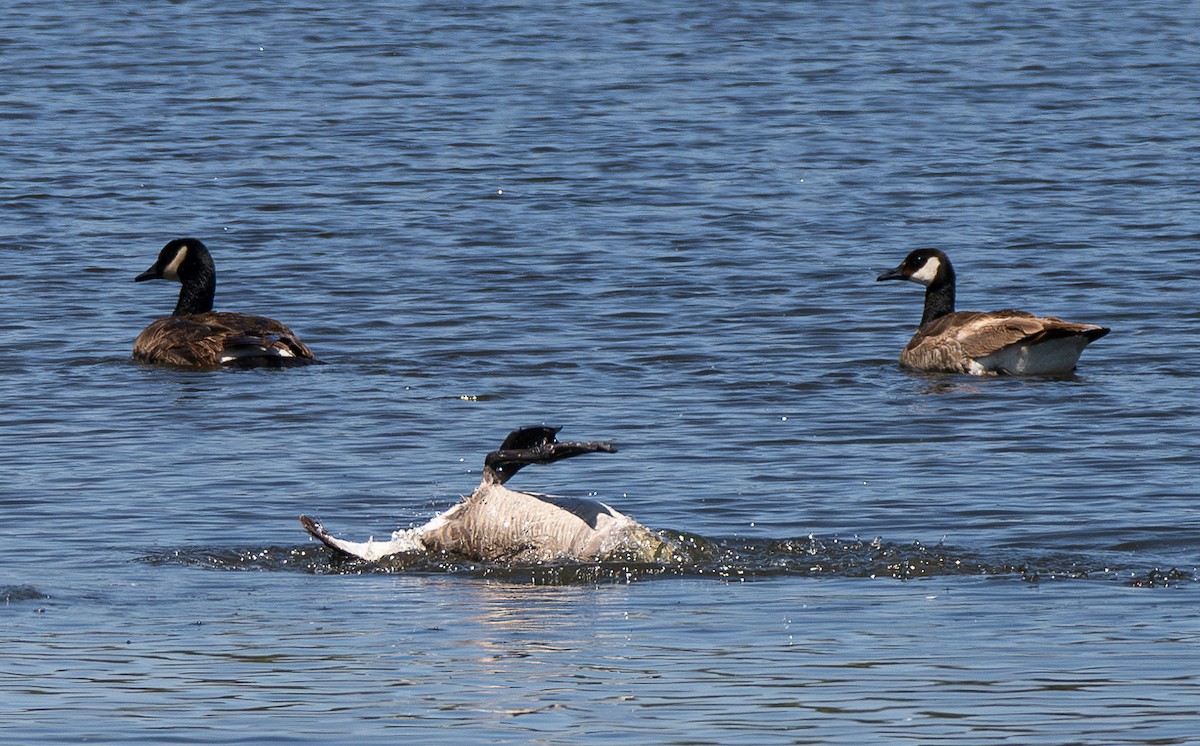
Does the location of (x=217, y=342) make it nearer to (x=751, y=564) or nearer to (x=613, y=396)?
(x=613, y=396)

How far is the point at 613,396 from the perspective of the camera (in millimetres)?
14992

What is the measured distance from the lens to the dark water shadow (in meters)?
9.96

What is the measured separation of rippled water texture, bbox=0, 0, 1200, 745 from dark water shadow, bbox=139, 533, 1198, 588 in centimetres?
3

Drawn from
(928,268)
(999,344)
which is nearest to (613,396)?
(999,344)

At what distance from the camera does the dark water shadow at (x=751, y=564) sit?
9.96 m

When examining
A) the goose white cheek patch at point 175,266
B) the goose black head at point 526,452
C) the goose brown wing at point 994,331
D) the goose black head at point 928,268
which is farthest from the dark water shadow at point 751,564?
the goose white cheek patch at point 175,266

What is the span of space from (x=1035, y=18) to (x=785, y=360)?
83.5 ft

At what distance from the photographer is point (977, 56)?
3591 cm

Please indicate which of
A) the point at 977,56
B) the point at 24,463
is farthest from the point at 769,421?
the point at 977,56

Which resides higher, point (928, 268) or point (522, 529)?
point (522, 529)

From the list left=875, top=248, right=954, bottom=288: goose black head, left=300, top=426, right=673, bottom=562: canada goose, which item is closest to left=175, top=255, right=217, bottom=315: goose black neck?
left=875, top=248, right=954, bottom=288: goose black head

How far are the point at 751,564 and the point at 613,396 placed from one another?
481 centimetres

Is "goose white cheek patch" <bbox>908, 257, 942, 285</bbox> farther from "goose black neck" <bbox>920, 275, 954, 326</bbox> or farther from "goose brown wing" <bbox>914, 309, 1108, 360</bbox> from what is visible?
"goose brown wing" <bbox>914, 309, 1108, 360</bbox>

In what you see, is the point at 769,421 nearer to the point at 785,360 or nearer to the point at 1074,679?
the point at 785,360
